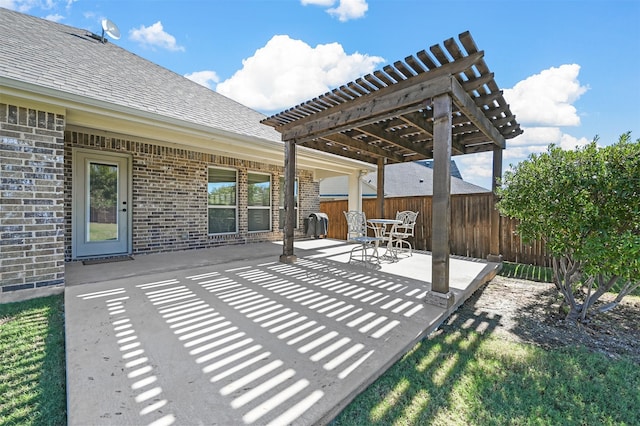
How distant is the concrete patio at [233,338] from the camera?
63.4 inches

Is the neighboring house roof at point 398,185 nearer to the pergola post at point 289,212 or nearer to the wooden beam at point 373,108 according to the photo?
the pergola post at point 289,212

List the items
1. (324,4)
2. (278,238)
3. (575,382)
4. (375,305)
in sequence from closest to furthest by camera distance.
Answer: (575,382) → (375,305) → (324,4) → (278,238)

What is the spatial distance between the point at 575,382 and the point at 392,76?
3.49 metres

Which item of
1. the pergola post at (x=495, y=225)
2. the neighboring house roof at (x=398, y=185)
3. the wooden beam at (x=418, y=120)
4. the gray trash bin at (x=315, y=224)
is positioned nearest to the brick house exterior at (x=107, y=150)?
the gray trash bin at (x=315, y=224)

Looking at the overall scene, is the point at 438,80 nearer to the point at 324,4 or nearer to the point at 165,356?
the point at 165,356

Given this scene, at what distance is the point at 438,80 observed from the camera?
3.29 meters

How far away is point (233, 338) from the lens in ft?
7.93

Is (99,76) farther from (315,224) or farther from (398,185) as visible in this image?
(398,185)

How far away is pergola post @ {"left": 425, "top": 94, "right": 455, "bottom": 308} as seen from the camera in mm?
3227

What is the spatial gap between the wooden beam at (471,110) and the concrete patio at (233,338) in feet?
8.07

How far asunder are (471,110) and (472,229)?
4.08 m

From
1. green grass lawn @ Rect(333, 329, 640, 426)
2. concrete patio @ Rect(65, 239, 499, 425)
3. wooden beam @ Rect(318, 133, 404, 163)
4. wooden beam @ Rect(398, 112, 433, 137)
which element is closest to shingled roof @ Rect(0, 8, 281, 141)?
wooden beam @ Rect(318, 133, 404, 163)

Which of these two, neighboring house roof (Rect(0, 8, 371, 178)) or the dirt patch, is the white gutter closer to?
neighboring house roof (Rect(0, 8, 371, 178))

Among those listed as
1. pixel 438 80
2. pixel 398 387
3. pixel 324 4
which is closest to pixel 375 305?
pixel 398 387
